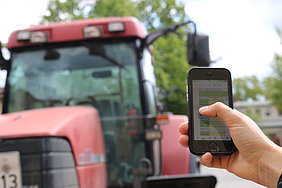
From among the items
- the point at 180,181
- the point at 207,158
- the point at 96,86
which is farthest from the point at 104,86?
the point at 207,158

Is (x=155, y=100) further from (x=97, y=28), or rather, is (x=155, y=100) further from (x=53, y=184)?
(x=53, y=184)

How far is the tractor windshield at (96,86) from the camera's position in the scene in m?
4.85

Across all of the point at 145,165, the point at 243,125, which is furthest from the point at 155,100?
the point at 243,125

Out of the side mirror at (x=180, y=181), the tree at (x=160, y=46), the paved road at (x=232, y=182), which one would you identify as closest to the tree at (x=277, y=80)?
the tree at (x=160, y=46)

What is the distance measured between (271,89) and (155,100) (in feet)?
79.3

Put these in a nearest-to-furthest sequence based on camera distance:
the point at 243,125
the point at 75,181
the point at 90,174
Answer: the point at 243,125
the point at 75,181
the point at 90,174

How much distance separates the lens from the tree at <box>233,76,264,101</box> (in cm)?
6894

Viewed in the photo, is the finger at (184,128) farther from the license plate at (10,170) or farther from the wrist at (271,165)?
the license plate at (10,170)

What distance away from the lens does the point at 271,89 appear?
2891cm

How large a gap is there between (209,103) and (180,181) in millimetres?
3349

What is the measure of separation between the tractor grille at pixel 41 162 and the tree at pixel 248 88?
Answer: 65695 mm

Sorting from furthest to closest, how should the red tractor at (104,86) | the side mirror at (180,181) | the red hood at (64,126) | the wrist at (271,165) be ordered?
the side mirror at (180,181)
the red tractor at (104,86)
the red hood at (64,126)
the wrist at (271,165)

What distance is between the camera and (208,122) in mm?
1792

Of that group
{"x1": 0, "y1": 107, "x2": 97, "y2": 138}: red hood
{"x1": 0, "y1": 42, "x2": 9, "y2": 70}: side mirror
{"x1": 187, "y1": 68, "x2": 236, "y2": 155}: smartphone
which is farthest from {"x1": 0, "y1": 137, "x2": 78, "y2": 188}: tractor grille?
{"x1": 187, "y1": 68, "x2": 236, "y2": 155}: smartphone
